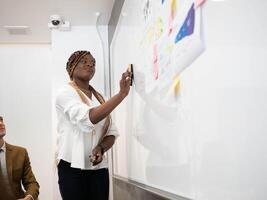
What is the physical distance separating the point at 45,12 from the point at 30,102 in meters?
0.98

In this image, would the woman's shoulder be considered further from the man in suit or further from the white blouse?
the man in suit

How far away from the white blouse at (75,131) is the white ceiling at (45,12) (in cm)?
131

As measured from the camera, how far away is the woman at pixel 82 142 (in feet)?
4.97

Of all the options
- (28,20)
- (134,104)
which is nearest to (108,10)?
(28,20)

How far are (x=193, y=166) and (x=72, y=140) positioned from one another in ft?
2.65

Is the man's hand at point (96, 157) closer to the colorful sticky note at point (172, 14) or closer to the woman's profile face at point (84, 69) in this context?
the woman's profile face at point (84, 69)

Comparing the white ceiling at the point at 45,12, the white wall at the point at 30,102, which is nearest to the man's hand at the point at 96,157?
the white ceiling at the point at 45,12

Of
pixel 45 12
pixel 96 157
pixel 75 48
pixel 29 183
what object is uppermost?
pixel 45 12

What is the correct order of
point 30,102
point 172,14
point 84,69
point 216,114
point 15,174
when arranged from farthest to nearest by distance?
point 30,102
point 15,174
point 84,69
point 172,14
point 216,114

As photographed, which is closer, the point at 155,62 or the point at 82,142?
the point at 155,62

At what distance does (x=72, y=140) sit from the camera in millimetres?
1629

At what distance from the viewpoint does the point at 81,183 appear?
163 cm

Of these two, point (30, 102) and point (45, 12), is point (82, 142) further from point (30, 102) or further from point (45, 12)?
point (30, 102)

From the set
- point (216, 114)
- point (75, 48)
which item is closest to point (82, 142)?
point (216, 114)
